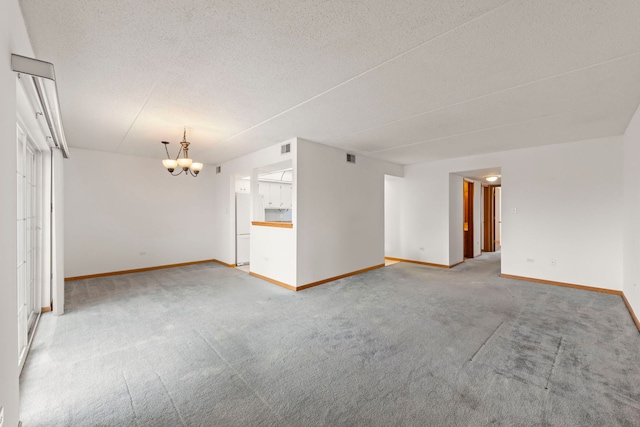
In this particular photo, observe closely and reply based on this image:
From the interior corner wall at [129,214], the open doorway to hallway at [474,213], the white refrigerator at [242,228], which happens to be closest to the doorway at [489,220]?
the open doorway to hallway at [474,213]

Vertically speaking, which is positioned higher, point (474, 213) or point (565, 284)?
point (474, 213)

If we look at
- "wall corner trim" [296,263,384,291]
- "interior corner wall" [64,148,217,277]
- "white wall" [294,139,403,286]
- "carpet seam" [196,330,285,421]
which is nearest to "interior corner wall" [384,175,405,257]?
"white wall" [294,139,403,286]

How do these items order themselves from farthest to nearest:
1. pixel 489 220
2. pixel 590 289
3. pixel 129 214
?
pixel 489 220 < pixel 129 214 < pixel 590 289

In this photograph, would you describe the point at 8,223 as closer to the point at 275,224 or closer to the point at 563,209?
the point at 275,224

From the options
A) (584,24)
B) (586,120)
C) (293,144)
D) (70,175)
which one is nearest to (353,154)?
(293,144)

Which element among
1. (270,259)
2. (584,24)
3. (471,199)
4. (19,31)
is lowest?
(270,259)

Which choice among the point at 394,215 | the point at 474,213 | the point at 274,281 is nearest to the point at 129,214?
the point at 274,281

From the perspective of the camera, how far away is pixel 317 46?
2.04m

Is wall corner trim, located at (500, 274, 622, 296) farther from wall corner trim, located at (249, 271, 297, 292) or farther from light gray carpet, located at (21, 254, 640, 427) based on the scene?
wall corner trim, located at (249, 271, 297, 292)

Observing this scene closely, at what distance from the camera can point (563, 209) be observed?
476 centimetres

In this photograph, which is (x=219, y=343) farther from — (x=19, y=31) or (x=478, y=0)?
(x=478, y=0)

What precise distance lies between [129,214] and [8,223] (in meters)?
5.17

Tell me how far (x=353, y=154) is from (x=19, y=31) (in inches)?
185

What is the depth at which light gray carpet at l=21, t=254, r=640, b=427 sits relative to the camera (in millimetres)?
1787
